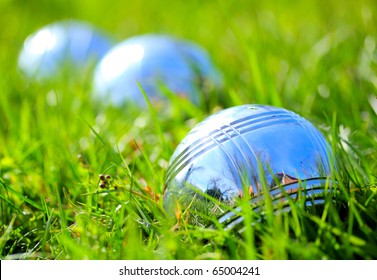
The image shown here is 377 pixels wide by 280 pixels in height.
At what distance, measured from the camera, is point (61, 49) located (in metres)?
4.13

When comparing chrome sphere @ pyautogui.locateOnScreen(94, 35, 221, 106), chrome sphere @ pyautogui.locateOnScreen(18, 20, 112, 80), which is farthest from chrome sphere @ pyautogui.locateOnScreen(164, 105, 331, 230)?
chrome sphere @ pyautogui.locateOnScreen(18, 20, 112, 80)

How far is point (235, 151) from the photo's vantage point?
2.01 metres

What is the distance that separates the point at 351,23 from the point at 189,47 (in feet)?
5.11

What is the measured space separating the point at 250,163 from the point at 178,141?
109 centimetres

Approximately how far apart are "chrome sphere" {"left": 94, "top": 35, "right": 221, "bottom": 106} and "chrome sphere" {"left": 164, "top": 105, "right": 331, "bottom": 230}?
1331mm

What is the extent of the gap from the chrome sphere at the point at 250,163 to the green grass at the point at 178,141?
8 cm

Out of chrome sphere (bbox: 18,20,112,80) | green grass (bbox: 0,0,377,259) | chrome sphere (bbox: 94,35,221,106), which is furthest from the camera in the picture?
chrome sphere (bbox: 18,20,112,80)

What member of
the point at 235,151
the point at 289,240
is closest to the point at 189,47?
the point at 235,151

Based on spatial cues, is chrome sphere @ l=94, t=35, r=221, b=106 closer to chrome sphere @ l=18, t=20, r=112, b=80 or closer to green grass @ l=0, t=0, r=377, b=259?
green grass @ l=0, t=0, r=377, b=259

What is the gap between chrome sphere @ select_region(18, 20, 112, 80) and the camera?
4.04m

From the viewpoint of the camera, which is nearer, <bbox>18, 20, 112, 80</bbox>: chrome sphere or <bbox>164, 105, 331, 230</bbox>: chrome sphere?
<bbox>164, 105, 331, 230</bbox>: chrome sphere

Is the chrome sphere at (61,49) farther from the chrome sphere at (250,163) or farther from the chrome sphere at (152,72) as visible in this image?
the chrome sphere at (250,163)

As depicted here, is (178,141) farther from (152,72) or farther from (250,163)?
(250,163)

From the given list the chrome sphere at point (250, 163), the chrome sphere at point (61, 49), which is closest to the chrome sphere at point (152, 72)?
the chrome sphere at point (61, 49)
